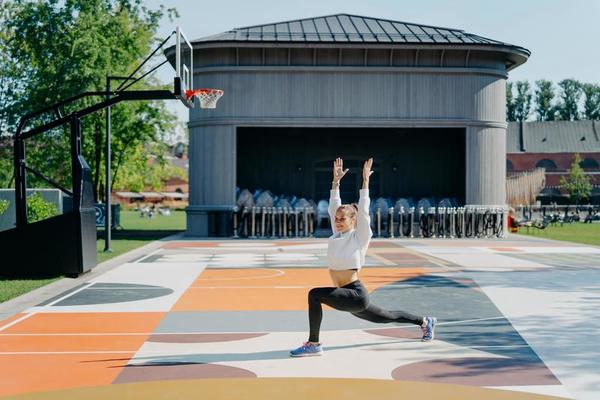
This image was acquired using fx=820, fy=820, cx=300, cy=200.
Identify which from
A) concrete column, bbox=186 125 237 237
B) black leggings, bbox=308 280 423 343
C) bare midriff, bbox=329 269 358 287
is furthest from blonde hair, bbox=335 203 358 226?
concrete column, bbox=186 125 237 237

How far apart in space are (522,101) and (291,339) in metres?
135

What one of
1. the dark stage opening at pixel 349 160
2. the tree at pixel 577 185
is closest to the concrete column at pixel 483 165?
the dark stage opening at pixel 349 160

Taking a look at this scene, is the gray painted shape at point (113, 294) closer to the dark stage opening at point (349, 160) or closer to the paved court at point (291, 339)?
the paved court at point (291, 339)

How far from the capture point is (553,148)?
10369 cm

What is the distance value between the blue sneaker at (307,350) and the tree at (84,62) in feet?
99.8

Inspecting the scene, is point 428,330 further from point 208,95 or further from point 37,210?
point 37,210

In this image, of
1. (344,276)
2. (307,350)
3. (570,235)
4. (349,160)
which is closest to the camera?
(344,276)

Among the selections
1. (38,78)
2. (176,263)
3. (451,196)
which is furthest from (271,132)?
(176,263)

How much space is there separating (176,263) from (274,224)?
12352 millimetres

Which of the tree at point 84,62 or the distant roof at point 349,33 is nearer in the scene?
the distant roof at point 349,33

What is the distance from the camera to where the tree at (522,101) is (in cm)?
13762

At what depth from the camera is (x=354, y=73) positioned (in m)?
33.1

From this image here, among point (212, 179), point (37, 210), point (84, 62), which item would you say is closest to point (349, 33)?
point (212, 179)

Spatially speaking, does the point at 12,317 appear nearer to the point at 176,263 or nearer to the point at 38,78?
the point at 176,263
